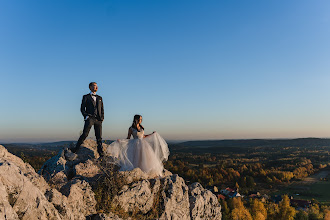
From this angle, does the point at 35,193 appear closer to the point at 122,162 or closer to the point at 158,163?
the point at 122,162

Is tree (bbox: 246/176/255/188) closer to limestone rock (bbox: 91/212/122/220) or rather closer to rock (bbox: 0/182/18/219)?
limestone rock (bbox: 91/212/122/220)

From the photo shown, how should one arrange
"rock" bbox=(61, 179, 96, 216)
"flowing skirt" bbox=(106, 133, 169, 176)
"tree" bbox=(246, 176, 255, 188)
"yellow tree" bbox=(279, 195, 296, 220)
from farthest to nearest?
1. "tree" bbox=(246, 176, 255, 188)
2. "yellow tree" bbox=(279, 195, 296, 220)
3. "flowing skirt" bbox=(106, 133, 169, 176)
4. "rock" bbox=(61, 179, 96, 216)

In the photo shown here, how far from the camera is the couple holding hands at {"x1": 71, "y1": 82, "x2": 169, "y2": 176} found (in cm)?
996

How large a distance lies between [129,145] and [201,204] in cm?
475

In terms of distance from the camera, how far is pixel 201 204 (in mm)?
11289

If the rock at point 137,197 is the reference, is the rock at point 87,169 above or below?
above

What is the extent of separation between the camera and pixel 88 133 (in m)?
10.2

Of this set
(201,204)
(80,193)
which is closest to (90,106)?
(80,193)

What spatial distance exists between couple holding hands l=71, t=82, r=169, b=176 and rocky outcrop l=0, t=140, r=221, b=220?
59 centimetres

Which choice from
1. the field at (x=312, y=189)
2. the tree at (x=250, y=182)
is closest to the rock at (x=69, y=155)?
the field at (x=312, y=189)

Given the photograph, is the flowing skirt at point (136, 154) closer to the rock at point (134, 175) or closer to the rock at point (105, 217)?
the rock at point (134, 175)

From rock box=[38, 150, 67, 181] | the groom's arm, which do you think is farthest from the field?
rock box=[38, 150, 67, 181]

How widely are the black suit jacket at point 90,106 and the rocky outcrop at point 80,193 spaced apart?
6.69ft

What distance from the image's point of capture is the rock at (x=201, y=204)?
1086 centimetres
